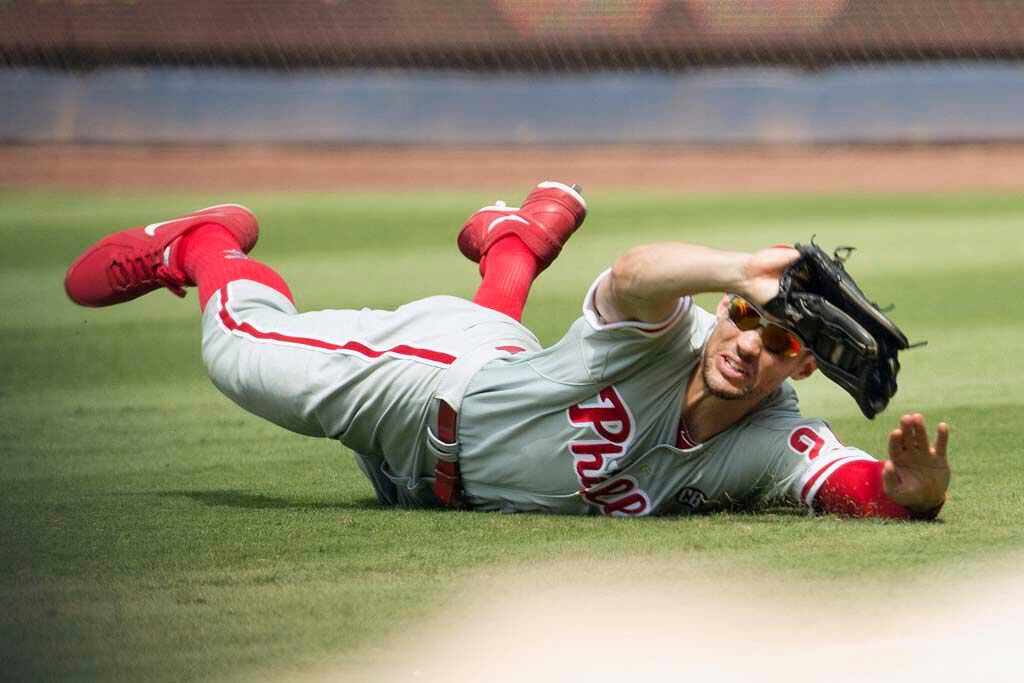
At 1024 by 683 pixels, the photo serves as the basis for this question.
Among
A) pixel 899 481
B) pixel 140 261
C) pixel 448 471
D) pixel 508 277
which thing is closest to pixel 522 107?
pixel 140 261

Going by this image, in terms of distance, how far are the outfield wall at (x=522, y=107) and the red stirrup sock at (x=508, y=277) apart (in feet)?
42.6

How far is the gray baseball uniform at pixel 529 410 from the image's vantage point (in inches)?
146

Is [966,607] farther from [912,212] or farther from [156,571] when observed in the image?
[912,212]

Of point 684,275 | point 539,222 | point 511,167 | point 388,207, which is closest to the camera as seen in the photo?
point 684,275

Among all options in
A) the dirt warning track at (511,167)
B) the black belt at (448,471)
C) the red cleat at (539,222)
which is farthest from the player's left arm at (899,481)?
the dirt warning track at (511,167)

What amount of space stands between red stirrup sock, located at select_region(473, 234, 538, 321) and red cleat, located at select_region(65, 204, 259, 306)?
1022 mm

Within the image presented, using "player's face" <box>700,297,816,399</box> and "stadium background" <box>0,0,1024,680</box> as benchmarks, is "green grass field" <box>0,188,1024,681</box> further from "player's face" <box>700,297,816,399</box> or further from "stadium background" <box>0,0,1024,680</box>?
"player's face" <box>700,297,816,399</box>

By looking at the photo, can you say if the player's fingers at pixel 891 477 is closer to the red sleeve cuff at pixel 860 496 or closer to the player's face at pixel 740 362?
the red sleeve cuff at pixel 860 496

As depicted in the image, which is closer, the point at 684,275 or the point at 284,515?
the point at 684,275

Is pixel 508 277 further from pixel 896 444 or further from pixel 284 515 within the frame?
pixel 896 444

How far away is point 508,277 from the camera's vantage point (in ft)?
14.8

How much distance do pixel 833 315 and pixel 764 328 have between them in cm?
31

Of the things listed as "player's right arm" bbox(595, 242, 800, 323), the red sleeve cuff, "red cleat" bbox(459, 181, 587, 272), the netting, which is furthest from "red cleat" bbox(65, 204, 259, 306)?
the netting

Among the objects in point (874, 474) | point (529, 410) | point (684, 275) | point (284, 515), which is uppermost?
point (684, 275)
